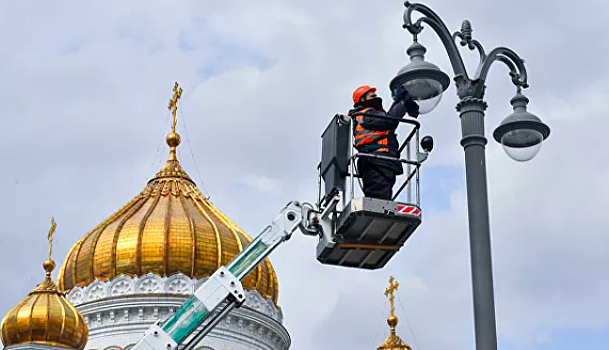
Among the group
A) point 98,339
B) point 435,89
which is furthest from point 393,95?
point 98,339

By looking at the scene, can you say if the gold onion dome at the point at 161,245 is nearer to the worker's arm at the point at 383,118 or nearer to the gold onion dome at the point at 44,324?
the gold onion dome at the point at 44,324

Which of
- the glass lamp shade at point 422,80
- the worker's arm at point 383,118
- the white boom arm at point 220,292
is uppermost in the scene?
the worker's arm at point 383,118

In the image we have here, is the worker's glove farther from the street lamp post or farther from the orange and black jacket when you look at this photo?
the street lamp post

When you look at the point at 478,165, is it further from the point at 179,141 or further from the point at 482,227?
the point at 179,141

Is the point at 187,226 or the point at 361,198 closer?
the point at 361,198

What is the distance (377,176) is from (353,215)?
0.62 meters

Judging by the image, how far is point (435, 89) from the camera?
11.5 metres

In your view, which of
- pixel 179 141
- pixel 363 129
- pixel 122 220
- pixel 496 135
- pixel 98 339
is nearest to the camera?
pixel 496 135

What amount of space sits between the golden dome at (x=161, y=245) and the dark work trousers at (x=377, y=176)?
22.9 meters

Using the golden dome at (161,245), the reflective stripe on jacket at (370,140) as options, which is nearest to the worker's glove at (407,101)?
the reflective stripe on jacket at (370,140)

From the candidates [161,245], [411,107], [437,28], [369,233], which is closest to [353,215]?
[369,233]

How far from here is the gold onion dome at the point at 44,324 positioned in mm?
27109

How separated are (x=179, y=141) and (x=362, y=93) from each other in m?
28.2

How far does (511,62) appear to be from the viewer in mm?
12352
